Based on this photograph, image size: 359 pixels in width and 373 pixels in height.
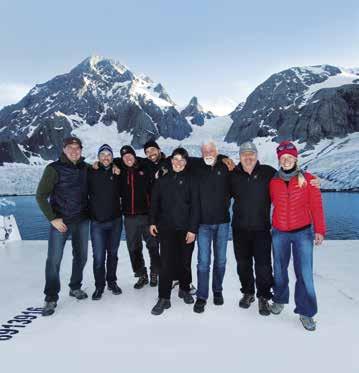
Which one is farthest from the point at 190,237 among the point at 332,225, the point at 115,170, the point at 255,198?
the point at 332,225

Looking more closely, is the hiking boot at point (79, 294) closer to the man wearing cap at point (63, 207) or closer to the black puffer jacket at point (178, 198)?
the man wearing cap at point (63, 207)

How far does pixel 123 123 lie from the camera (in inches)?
7805

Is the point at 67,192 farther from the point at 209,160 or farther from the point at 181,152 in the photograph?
the point at 209,160

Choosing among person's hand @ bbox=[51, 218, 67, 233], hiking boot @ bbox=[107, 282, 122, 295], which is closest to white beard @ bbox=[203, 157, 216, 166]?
person's hand @ bbox=[51, 218, 67, 233]

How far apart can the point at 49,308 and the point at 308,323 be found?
113 inches

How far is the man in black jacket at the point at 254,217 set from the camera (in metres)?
4.55

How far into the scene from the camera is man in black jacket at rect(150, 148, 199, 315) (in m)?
4.79

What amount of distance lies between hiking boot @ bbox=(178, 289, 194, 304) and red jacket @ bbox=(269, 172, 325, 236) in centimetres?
152

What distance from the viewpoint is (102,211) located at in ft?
17.0

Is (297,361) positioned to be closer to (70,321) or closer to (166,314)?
(166,314)

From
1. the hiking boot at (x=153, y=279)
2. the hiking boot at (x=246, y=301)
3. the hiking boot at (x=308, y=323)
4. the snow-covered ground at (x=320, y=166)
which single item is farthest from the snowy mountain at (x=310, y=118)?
the hiking boot at (x=308, y=323)

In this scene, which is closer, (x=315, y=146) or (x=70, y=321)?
(x=70, y=321)

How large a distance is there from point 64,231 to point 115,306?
1.09 metres

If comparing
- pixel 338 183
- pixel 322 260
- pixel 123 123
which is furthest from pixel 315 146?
pixel 322 260
